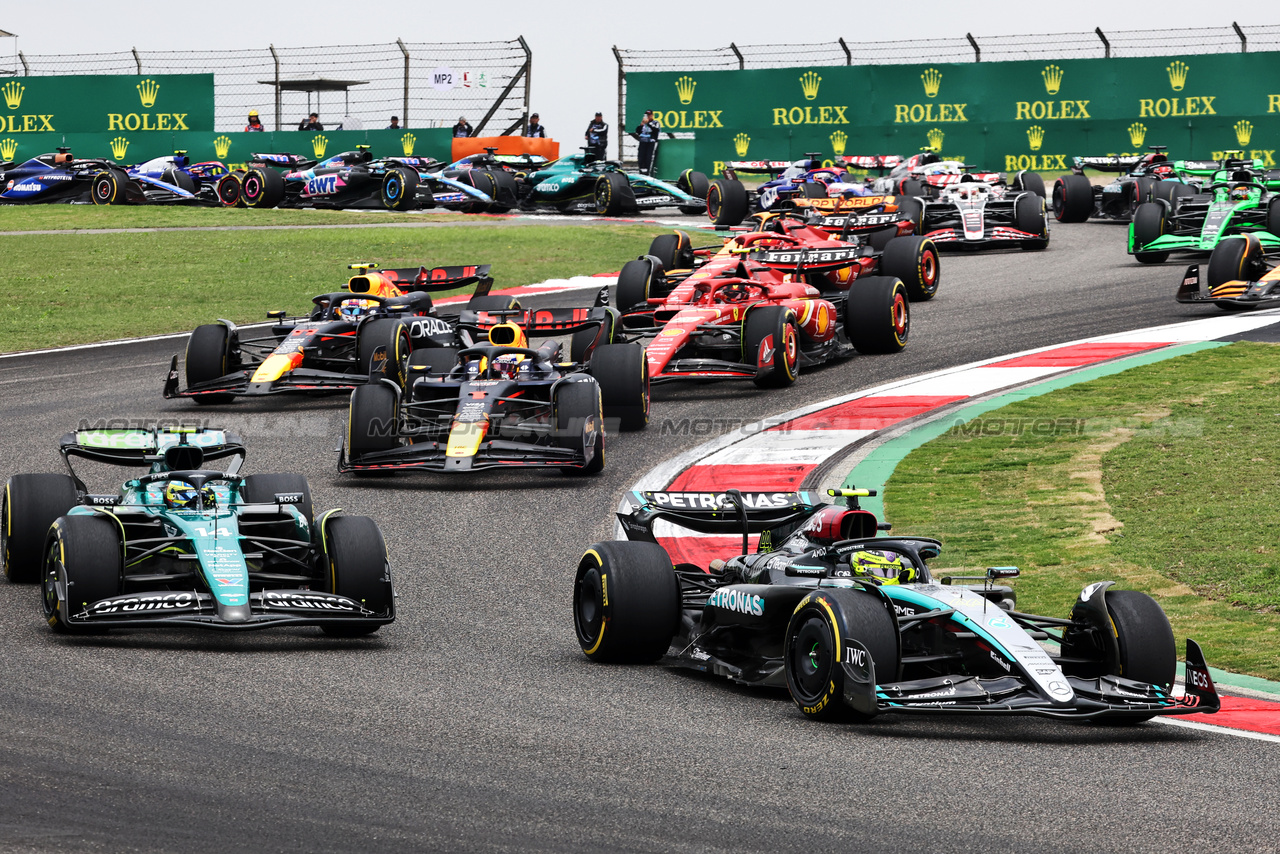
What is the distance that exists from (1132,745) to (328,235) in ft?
97.1

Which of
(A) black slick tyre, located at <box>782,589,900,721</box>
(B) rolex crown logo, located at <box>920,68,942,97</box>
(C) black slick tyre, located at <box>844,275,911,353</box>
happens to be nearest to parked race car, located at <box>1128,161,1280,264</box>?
(C) black slick tyre, located at <box>844,275,911,353</box>

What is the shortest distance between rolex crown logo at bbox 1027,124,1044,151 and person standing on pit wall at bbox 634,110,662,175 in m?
9.44

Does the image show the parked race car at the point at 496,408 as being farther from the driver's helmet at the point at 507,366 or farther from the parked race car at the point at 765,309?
the parked race car at the point at 765,309

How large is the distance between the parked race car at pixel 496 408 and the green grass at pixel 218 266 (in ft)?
32.4

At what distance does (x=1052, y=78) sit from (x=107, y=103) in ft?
86.9

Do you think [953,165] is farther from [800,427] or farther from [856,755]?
[856,755]

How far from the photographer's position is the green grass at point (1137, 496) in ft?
34.1

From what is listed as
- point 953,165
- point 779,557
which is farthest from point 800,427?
point 953,165

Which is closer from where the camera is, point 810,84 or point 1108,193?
point 1108,193

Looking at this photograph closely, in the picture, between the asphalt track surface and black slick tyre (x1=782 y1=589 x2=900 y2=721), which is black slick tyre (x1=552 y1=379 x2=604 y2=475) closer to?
the asphalt track surface

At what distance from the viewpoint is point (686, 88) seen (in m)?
42.8

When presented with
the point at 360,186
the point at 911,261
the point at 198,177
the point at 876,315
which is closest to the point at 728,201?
the point at 360,186

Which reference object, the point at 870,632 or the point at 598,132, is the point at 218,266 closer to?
the point at 598,132

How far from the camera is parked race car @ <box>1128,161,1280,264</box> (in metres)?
25.0
